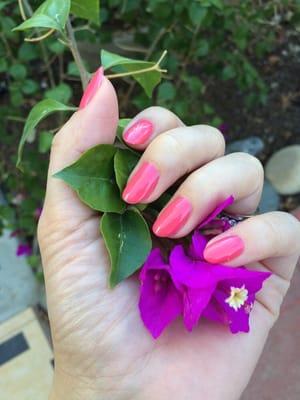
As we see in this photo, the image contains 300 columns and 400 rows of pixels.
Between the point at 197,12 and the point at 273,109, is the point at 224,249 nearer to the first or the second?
the point at 197,12

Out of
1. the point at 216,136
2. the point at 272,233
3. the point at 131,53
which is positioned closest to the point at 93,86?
the point at 216,136

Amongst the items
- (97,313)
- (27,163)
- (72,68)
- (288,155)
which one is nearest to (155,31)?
(72,68)

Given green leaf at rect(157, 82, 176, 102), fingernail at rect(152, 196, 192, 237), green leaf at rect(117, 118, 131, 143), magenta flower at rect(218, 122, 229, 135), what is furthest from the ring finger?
magenta flower at rect(218, 122, 229, 135)

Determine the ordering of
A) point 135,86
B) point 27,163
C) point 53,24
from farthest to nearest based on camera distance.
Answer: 1. point 135,86
2. point 27,163
3. point 53,24

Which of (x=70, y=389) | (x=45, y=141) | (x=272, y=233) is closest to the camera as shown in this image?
(x=272, y=233)

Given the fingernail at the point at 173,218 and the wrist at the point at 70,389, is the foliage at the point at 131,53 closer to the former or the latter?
the fingernail at the point at 173,218

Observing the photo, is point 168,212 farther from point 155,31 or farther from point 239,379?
point 155,31
